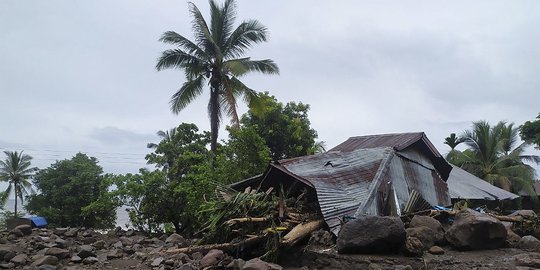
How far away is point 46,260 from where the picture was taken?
10445 mm

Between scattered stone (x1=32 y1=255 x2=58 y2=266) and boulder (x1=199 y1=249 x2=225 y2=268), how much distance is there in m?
4.31

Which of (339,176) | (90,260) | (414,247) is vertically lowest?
(414,247)

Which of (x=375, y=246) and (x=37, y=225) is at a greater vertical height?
(x=37, y=225)

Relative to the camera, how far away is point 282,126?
21.8 metres

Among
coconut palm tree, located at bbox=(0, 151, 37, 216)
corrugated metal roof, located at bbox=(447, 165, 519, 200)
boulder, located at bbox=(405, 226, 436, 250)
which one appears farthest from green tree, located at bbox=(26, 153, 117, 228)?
boulder, located at bbox=(405, 226, 436, 250)

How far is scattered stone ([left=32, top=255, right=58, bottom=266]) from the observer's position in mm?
10305

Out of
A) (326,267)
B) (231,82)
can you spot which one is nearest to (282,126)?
(231,82)

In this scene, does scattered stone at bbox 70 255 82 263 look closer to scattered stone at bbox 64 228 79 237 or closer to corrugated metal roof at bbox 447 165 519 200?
scattered stone at bbox 64 228 79 237

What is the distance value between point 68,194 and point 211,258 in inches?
836

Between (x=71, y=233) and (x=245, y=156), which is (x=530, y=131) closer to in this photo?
(x=245, y=156)

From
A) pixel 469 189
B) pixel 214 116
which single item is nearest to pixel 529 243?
pixel 469 189

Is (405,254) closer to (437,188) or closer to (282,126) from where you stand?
(437,188)

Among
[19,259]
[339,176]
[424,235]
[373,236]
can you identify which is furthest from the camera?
[339,176]

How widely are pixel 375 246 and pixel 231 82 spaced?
12.0 metres
